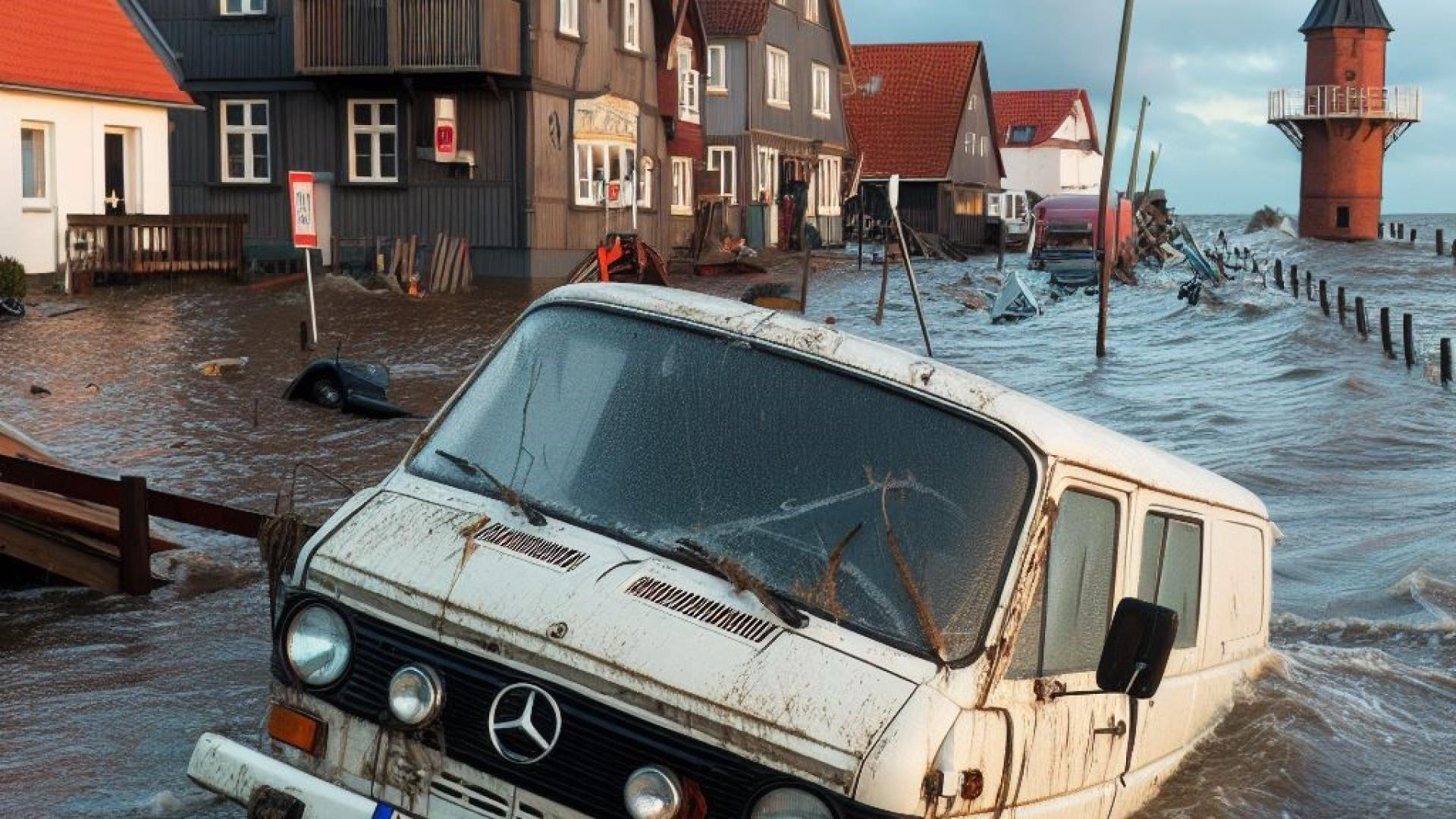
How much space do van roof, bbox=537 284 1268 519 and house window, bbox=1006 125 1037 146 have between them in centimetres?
10045

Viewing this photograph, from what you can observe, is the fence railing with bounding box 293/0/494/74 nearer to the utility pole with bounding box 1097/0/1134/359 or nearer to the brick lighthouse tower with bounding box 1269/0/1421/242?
the utility pole with bounding box 1097/0/1134/359

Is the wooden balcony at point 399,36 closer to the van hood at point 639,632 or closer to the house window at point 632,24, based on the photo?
the house window at point 632,24

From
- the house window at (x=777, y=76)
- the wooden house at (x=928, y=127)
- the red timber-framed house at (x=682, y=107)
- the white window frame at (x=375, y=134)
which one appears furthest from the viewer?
the wooden house at (x=928, y=127)

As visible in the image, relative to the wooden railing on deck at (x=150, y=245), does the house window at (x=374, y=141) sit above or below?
above

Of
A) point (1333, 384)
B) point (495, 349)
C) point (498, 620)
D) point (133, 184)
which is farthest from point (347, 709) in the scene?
point (133, 184)

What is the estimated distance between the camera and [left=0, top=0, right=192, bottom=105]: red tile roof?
29.3 metres

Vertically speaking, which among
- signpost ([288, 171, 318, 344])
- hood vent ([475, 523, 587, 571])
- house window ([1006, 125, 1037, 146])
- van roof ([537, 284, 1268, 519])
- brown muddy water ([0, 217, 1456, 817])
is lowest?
brown muddy water ([0, 217, 1456, 817])

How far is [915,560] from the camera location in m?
4.89

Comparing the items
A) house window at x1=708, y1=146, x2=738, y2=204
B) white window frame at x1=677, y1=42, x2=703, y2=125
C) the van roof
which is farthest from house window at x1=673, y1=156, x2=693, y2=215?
the van roof

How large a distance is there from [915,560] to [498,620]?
3.64ft

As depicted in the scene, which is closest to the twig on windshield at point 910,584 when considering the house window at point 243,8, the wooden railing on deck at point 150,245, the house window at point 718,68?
the wooden railing on deck at point 150,245

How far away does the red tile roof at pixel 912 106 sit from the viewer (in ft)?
238

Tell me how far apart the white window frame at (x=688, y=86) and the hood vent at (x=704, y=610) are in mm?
41974

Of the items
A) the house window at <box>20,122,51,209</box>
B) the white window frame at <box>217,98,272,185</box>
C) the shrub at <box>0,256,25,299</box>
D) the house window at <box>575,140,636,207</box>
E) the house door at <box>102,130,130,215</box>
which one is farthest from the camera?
the house window at <box>575,140,636,207</box>
